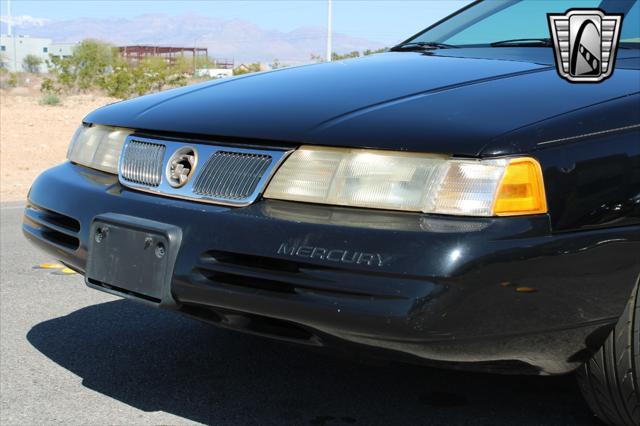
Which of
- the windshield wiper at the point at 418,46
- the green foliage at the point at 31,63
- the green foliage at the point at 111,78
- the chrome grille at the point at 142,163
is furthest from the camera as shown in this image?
the green foliage at the point at 31,63

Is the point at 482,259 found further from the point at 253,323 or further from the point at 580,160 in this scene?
the point at 253,323

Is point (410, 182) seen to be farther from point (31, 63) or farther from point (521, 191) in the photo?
point (31, 63)

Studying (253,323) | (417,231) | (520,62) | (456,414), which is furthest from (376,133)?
(456,414)

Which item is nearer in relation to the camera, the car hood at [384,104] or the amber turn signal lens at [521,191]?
the amber turn signal lens at [521,191]

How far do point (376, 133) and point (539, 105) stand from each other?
46 cm

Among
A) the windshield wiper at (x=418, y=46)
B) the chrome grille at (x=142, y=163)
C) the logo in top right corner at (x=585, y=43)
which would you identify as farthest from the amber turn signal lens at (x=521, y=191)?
the windshield wiper at (x=418, y=46)

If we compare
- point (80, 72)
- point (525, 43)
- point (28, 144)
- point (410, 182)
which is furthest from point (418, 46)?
point (80, 72)

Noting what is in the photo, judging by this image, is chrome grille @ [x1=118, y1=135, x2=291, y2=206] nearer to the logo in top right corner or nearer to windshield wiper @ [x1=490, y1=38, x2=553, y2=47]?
the logo in top right corner

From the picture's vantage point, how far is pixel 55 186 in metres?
2.99

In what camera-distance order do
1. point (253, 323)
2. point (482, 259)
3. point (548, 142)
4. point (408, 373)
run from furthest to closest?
point (408, 373) < point (253, 323) < point (548, 142) < point (482, 259)

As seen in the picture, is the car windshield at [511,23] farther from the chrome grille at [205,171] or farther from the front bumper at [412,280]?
the chrome grille at [205,171]

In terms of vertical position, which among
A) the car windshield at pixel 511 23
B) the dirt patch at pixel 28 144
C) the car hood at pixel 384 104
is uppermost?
the car windshield at pixel 511 23

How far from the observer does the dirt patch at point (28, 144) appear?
32.2 feet

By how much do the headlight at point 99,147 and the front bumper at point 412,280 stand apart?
0.55 metres
